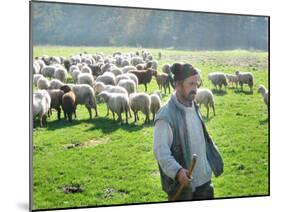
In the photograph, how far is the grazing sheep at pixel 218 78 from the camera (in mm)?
4585

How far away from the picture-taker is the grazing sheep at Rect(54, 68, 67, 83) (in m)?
4.20

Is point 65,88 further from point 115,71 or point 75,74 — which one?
point 115,71

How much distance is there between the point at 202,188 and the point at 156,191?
1.23 feet

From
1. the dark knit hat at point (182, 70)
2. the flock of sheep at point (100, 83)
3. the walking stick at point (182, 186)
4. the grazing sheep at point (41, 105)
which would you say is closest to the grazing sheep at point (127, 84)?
the flock of sheep at point (100, 83)

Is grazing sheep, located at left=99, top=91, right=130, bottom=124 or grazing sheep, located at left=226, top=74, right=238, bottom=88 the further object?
grazing sheep, located at left=226, top=74, right=238, bottom=88

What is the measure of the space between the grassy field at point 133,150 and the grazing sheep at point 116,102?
6cm

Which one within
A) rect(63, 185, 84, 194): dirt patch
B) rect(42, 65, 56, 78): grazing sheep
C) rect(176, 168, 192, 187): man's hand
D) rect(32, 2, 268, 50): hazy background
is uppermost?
rect(32, 2, 268, 50): hazy background

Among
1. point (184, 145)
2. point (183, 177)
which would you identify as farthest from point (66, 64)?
point (183, 177)

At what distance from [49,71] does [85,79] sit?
293 millimetres

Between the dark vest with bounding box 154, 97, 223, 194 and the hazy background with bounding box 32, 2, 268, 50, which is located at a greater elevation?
the hazy background with bounding box 32, 2, 268, 50

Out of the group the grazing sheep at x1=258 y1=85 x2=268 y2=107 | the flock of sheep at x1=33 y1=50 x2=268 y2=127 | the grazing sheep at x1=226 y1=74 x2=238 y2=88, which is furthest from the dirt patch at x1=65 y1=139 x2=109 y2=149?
the grazing sheep at x1=258 y1=85 x2=268 y2=107

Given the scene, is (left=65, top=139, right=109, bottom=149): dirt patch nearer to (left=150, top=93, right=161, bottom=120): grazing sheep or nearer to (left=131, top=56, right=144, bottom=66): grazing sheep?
(left=150, top=93, right=161, bottom=120): grazing sheep

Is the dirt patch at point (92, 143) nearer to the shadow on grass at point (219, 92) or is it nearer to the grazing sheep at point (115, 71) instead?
the grazing sheep at point (115, 71)

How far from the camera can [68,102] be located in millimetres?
4242
